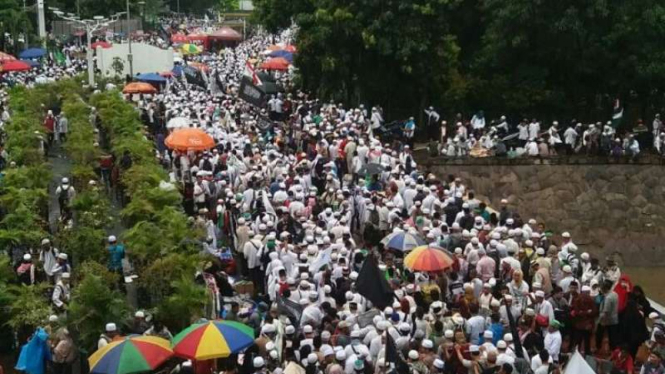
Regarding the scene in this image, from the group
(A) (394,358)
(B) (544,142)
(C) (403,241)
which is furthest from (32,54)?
(A) (394,358)

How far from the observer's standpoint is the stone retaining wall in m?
29.5

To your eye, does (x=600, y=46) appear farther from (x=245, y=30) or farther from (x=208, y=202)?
(x=245, y=30)

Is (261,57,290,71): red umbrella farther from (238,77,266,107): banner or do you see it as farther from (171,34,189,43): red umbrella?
(171,34,189,43): red umbrella

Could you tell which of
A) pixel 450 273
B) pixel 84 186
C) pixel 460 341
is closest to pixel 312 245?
pixel 450 273

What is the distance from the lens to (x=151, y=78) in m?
33.7

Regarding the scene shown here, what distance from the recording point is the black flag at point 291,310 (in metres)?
14.8

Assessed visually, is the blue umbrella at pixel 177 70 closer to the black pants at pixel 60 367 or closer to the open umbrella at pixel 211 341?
the black pants at pixel 60 367

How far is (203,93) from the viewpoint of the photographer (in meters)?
33.4

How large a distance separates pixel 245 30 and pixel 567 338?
189ft

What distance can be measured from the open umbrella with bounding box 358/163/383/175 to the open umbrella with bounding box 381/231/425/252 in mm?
4468

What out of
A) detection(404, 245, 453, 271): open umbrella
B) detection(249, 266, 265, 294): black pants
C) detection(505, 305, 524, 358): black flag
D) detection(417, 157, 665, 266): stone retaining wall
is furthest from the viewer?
detection(417, 157, 665, 266): stone retaining wall

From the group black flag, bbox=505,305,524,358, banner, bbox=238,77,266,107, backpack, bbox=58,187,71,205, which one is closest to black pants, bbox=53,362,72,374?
black flag, bbox=505,305,524,358

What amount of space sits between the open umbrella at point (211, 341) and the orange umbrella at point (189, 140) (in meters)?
9.79

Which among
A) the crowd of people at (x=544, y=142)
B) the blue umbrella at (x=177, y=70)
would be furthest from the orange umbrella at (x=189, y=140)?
the blue umbrella at (x=177, y=70)
